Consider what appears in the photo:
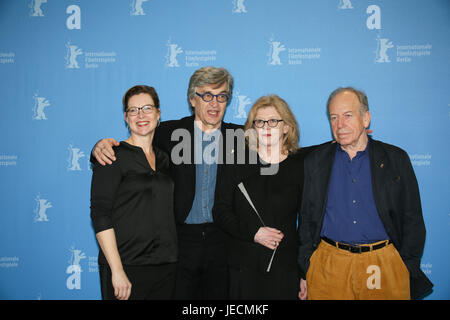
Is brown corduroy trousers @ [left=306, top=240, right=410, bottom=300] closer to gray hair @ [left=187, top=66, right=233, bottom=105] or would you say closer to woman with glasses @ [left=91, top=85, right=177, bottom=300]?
woman with glasses @ [left=91, top=85, right=177, bottom=300]

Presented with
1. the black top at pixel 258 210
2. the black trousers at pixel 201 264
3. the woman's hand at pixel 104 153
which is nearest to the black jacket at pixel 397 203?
the black top at pixel 258 210

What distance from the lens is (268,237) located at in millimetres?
1758

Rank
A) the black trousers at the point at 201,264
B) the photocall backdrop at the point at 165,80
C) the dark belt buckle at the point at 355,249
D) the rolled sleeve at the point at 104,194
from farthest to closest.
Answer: the photocall backdrop at the point at 165,80 → the black trousers at the point at 201,264 → the dark belt buckle at the point at 355,249 → the rolled sleeve at the point at 104,194

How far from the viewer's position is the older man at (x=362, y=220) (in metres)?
1.75

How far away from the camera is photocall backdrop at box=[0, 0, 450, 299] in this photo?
2.63 m

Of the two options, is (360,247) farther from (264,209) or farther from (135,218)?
(135,218)

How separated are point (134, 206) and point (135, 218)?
0.23 ft

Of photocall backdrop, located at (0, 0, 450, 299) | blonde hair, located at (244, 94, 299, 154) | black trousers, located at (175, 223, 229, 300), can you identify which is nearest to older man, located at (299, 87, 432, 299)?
blonde hair, located at (244, 94, 299, 154)

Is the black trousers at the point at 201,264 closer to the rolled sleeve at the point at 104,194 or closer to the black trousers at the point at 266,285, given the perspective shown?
the black trousers at the point at 266,285

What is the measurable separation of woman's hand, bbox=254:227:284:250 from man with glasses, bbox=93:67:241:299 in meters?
0.30

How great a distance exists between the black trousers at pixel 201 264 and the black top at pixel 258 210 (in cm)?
10

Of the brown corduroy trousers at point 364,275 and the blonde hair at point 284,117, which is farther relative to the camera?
the blonde hair at point 284,117

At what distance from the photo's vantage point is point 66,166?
2814mm

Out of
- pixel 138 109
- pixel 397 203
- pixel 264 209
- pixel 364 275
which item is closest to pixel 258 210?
pixel 264 209
